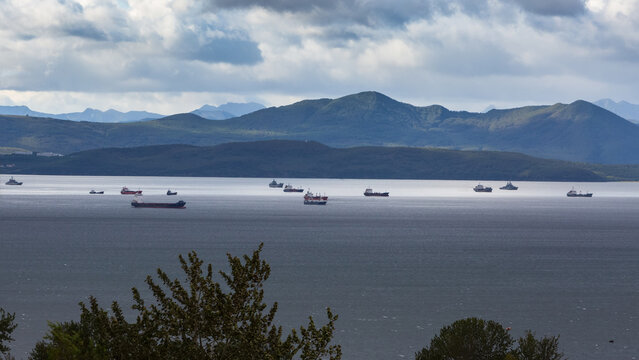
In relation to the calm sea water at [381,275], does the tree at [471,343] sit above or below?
above

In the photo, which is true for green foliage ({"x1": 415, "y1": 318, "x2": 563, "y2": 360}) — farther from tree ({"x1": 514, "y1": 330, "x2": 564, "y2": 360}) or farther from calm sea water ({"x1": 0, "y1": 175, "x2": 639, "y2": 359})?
calm sea water ({"x1": 0, "y1": 175, "x2": 639, "y2": 359})

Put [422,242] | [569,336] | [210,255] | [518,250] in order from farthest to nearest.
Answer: [422,242] → [518,250] → [210,255] → [569,336]

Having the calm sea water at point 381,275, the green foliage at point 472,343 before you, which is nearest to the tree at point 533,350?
the green foliage at point 472,343

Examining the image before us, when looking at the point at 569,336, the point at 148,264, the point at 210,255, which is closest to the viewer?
the point at 569,336

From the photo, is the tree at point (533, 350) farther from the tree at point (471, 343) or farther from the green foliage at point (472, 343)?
the tree at point (471, 343)

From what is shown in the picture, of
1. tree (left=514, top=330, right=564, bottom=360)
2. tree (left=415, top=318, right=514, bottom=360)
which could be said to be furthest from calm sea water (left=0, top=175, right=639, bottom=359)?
tree (left=514, top=330, right=564, bottom=360)

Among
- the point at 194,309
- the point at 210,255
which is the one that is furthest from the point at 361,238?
the point at 194,309

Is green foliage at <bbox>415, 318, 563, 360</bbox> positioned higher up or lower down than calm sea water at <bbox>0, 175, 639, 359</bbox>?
higher up

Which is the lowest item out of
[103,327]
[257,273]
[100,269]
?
[100,269]

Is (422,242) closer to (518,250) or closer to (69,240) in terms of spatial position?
(518,250)

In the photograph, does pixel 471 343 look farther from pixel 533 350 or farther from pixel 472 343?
pixel 533 350

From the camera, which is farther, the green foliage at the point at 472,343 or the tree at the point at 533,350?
the green foliage at the point at 472,343
